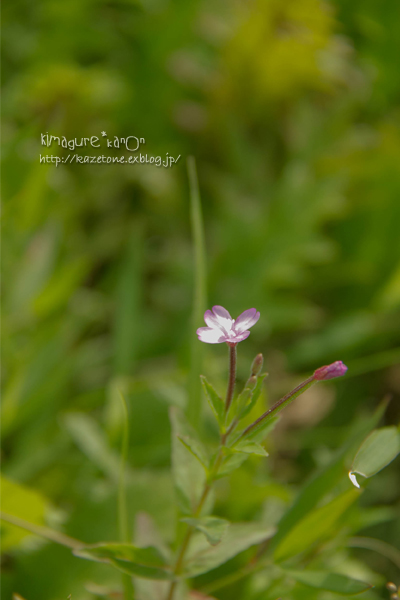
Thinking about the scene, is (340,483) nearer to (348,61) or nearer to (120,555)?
(120,555)

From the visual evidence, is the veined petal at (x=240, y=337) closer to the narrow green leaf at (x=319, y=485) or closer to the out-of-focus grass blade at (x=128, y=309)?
the narrow green leaf at (x=319, y=485)

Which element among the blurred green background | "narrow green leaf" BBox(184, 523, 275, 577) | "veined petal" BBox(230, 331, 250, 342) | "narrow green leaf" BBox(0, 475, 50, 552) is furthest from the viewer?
the blurred green background

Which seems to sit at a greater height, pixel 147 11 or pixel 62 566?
pixel 147 11

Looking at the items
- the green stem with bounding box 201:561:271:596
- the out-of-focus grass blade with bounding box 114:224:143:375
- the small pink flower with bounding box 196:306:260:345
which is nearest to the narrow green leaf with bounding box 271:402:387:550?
the green stem with bounding box 201:561:271:596

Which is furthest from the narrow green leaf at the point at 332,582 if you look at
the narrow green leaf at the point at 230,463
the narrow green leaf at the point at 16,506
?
the narrow green leaf at the point at 16,506

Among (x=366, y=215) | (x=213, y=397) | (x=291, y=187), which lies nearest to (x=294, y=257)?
(x=291, y=187)

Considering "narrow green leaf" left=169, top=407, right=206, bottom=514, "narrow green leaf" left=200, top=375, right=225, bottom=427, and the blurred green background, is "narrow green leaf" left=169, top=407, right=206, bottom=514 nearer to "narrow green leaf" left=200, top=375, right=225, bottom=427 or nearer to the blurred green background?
"narrow green leaf" left=200, top=375, right=225, bottom=427
